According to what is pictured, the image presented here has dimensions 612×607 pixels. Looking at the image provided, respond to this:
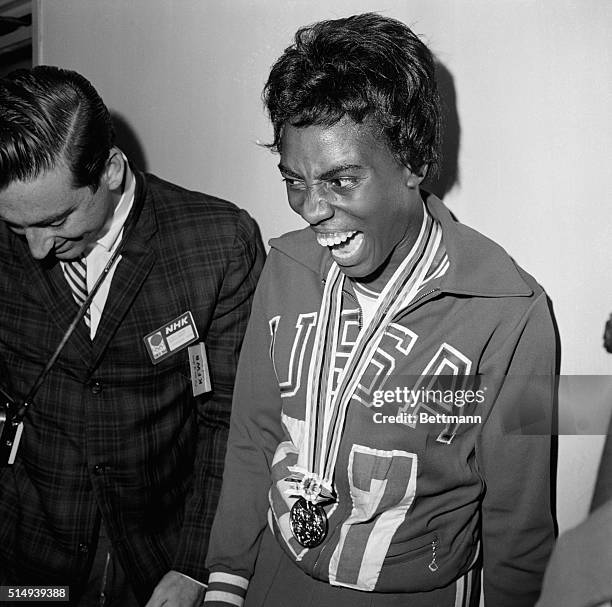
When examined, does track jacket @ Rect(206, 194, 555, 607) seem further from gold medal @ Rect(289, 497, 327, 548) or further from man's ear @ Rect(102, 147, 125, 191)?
man's ear @ Rect(102, 147, 125, 191)

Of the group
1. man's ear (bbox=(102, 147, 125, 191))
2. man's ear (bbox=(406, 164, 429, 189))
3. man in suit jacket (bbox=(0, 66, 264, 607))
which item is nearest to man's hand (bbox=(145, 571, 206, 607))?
man in suit jacket (bbox=(0, 66, 264, 607))

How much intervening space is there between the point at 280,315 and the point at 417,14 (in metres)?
0.64

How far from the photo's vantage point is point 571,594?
73 cm

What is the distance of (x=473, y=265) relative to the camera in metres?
1.31

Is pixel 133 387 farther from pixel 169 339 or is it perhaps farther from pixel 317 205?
pixel 317 205

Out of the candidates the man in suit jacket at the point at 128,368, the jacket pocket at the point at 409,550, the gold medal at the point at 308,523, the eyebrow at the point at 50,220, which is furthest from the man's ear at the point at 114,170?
the jacket pocket at the point at 409,550

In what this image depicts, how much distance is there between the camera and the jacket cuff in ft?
4.96

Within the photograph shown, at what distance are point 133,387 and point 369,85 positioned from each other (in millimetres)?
837


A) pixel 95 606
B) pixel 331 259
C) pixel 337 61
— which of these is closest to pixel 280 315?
pixel 331 259

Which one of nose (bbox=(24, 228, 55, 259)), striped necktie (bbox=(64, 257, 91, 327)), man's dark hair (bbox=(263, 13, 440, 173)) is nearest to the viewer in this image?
man's dark hair (bbox=(263, 13, 440, 173))

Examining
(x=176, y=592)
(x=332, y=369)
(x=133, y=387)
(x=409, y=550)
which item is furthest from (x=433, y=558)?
(x=133, y=387)

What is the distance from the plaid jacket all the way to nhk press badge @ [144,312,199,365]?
15 mm

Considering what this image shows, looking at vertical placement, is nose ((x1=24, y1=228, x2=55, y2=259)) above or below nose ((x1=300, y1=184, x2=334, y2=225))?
below

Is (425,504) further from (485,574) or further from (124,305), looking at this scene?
(124,305)
